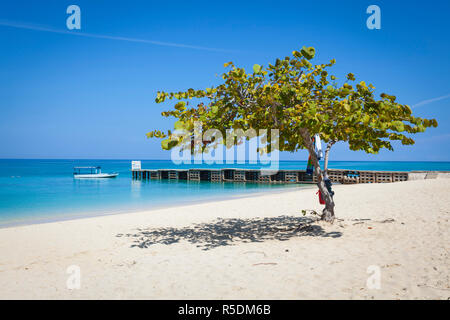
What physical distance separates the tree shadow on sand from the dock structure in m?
26.6

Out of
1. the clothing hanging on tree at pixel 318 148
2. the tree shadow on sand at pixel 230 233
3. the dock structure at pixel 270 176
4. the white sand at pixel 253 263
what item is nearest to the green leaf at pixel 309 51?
the clothing hanging on tree at pixel 318 148

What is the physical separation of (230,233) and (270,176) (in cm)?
3642

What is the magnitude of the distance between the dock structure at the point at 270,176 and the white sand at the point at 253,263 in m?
25.4

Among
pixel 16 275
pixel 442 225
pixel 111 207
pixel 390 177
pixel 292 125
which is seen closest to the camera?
pixel 16 275

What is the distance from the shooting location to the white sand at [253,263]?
16.9 ft

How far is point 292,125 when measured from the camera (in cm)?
809

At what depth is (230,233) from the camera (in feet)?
33.7

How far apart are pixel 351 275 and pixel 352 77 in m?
4.54

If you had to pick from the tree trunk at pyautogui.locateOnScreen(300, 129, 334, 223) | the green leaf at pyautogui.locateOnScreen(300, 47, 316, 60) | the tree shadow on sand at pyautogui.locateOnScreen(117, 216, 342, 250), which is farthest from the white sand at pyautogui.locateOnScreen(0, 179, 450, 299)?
the green leaf at pyautogui.locateOnScreen(300, 47, 316, 60)

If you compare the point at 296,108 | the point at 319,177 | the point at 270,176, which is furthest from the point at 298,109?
the point at 270,176

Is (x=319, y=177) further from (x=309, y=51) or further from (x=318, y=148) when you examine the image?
(x=309, y=51)

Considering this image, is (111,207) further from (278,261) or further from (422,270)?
(422,270)

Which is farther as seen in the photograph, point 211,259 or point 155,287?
point 211,259
